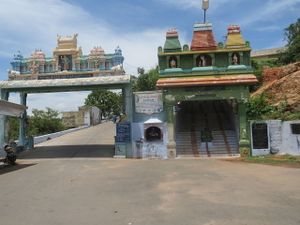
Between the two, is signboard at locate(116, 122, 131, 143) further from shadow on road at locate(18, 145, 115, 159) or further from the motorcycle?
the motorcycle

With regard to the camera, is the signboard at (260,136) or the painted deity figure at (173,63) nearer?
the signboard at (260,136)

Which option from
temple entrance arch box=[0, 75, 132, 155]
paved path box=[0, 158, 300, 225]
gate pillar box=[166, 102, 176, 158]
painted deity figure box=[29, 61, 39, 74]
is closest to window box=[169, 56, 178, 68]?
gate pillar box=[166, 102, 176, 158]

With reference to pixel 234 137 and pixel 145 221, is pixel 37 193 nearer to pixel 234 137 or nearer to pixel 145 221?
pixel 145 221

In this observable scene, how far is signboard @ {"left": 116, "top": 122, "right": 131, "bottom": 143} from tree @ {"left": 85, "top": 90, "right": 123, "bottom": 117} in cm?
4994

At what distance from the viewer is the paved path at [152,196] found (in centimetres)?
864

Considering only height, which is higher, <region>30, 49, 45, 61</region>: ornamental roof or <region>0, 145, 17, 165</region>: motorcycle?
<region>30, 49, 45, 61</region>: ornamental roof

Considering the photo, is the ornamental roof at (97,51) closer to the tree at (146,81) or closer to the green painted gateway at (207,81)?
the green painted gateway at (207,81)

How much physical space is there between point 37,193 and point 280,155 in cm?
1502

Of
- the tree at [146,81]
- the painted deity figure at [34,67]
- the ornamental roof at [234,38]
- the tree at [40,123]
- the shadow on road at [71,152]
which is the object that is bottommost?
the shadow on road at [71,152]

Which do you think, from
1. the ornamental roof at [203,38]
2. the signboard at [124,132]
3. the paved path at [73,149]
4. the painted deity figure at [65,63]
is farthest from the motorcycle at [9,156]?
the ornamental roof at [203,38]

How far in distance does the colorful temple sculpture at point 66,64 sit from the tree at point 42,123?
18.2 meters

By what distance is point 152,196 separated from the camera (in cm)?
1120

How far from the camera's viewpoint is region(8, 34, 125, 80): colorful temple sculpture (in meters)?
28.1

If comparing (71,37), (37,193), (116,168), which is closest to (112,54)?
(71,37)
